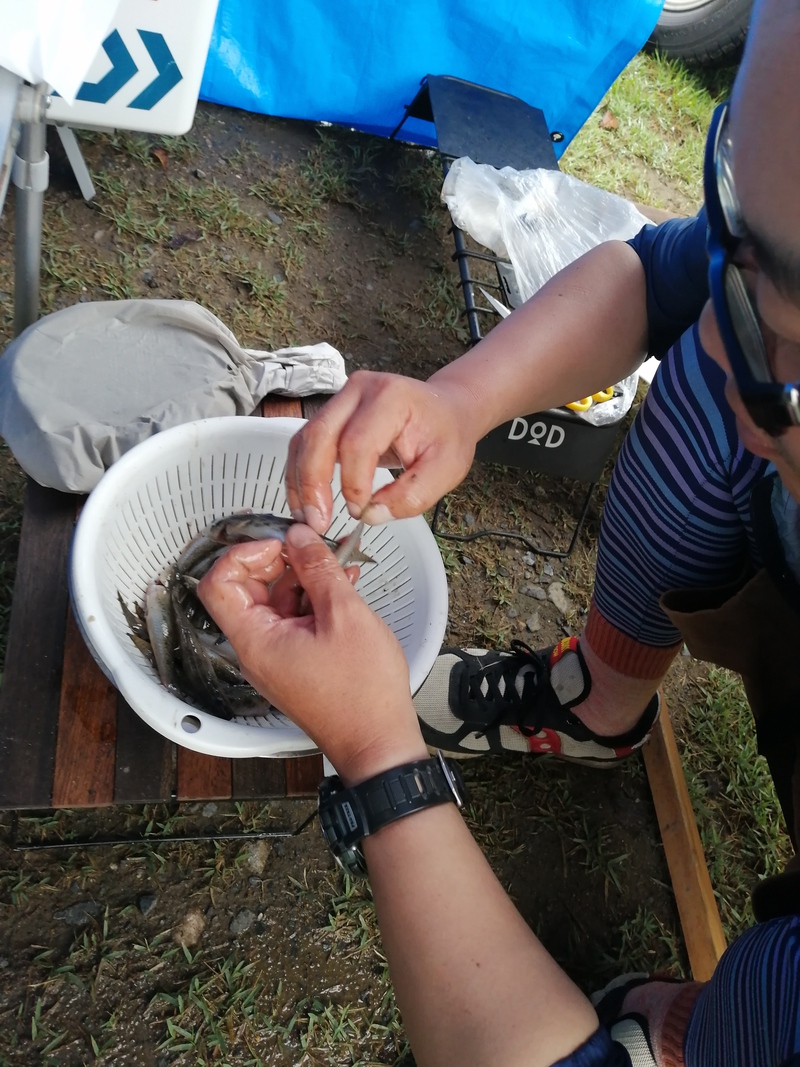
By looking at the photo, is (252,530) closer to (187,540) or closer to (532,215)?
(187,540)

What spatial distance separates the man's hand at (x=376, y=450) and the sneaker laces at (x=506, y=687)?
78 centimetres

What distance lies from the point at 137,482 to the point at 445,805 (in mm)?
775

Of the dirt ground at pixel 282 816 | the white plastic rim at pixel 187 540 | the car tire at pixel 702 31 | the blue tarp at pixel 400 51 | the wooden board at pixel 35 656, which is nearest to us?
the white plastic rim at pixel 187 540

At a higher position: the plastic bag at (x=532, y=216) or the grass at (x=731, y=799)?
the plastic bag at (x=532, y=216)

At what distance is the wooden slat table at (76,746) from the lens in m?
1.29

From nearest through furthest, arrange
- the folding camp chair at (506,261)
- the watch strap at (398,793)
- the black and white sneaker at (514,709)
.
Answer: the watch strap at (398,793), the black and white sneaker at (514,709), the folding camp chair at (506,261)

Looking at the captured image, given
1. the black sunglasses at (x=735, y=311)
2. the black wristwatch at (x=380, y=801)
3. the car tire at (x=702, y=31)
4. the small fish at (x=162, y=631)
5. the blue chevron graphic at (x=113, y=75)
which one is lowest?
the small fish at (x=162, y=631)

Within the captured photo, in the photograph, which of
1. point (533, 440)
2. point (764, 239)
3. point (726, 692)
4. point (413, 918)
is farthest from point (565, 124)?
point (413, 918)

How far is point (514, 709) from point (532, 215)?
1659 millimetres

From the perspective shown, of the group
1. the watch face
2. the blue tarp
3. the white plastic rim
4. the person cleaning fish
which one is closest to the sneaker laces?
the person cleaning fish

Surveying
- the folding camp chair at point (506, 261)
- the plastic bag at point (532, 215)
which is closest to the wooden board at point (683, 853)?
the folding camp chair at point (506, 261)

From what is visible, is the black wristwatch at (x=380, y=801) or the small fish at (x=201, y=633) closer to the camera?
the black wristwatch at (x=380, y=801)

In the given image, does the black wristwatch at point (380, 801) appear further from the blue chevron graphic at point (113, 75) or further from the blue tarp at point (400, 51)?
the blue tarp at point (400, 51)

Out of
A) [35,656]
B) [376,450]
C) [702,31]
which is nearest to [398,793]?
[376,450]
